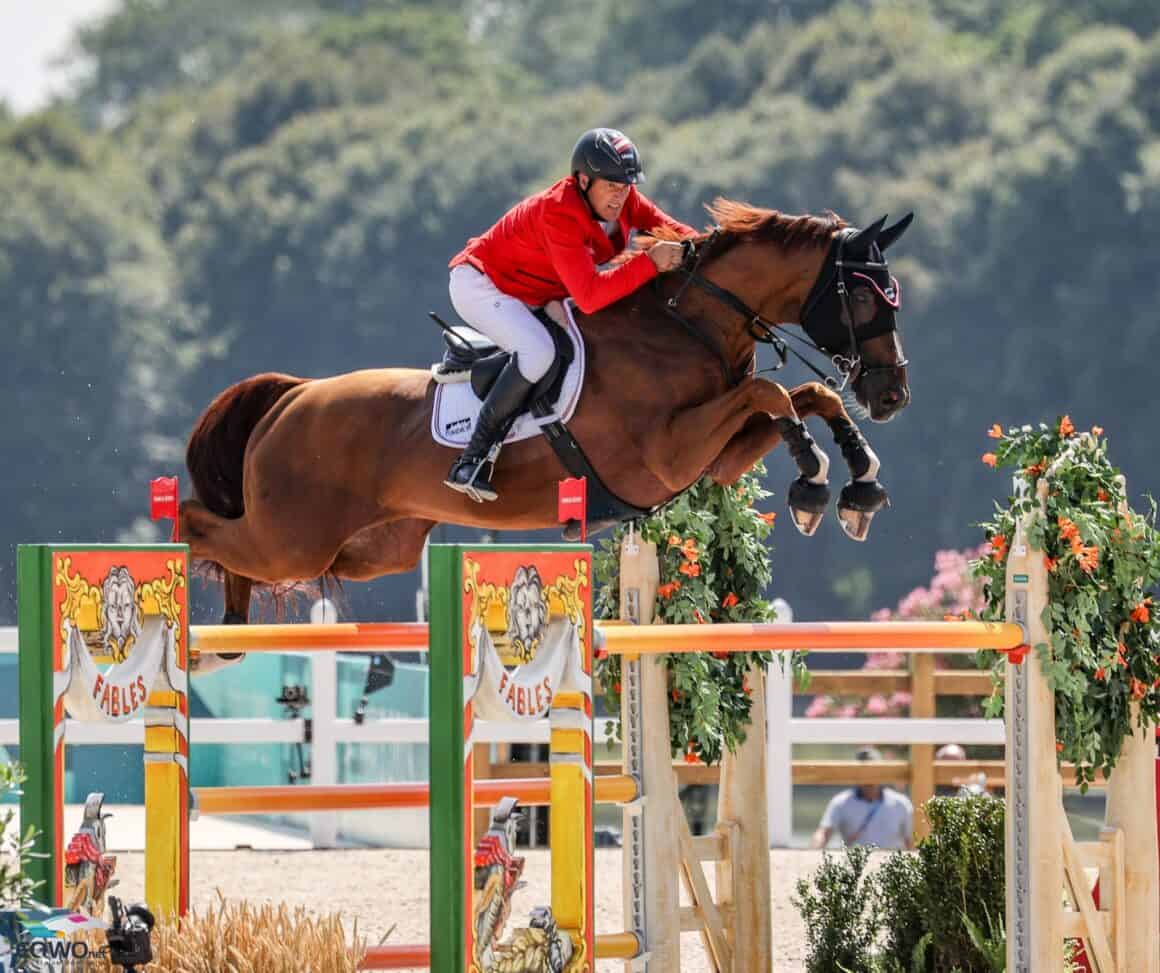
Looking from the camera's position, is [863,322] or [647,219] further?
[647,219]

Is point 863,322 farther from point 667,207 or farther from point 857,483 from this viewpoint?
point 667,207

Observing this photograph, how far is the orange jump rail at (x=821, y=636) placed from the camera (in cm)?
434

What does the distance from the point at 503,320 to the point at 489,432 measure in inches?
11.9

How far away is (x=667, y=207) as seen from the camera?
31984mm

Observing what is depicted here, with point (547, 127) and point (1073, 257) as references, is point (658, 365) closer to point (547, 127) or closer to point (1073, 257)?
point (1073, 257)

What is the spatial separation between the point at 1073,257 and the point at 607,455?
974 inches

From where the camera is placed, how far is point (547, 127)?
123 ft

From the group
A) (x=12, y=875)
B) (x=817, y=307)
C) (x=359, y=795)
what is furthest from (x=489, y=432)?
(x=12, y=875)

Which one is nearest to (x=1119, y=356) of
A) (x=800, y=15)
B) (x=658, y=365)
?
(x=800, y=15)

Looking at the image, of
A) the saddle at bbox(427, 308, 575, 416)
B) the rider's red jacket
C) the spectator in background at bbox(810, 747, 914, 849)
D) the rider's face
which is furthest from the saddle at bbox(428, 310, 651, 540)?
the spectator in background at bbox(810, 747, 914, 849)

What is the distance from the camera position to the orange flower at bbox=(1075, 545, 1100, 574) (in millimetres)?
4562

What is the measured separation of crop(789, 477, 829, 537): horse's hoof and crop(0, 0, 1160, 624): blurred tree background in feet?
56.7

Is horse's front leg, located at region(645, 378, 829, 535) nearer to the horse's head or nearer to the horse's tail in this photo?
the horse's head

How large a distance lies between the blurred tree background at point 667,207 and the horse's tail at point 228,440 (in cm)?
1586
